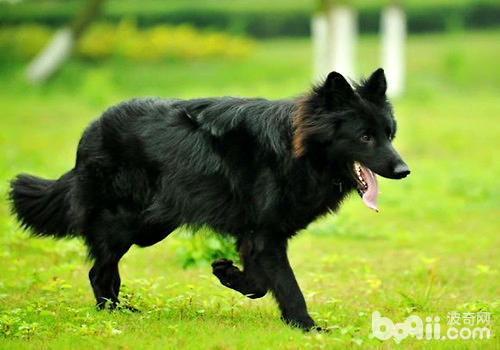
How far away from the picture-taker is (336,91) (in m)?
6.53

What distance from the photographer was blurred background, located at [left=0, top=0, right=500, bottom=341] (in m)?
9.37

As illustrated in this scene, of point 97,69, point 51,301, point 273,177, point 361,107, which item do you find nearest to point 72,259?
point 51,301

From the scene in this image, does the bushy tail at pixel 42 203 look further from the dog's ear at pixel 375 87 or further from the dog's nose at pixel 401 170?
the dog's nose at pixel 401 170

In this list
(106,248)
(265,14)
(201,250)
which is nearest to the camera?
(106,248)

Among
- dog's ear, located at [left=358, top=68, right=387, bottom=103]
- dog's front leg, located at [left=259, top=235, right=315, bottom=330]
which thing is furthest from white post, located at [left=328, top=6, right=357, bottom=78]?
dog's front leg, located at [left=259, top=235, right=315, bottom=330]

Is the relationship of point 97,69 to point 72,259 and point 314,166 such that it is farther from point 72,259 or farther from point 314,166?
point 314,166

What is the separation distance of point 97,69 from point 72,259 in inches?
858

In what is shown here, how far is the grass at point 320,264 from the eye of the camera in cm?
634

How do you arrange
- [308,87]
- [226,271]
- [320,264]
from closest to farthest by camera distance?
1. [226,271]
2. [308,87]
3. [320,264]

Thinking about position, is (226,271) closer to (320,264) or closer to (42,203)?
(42,203)

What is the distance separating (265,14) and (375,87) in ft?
101

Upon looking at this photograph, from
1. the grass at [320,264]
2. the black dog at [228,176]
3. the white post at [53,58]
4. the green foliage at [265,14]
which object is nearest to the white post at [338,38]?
the grass at [320,264]

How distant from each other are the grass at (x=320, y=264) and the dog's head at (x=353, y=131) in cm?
111

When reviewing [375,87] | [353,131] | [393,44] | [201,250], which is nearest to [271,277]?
[353,131]
